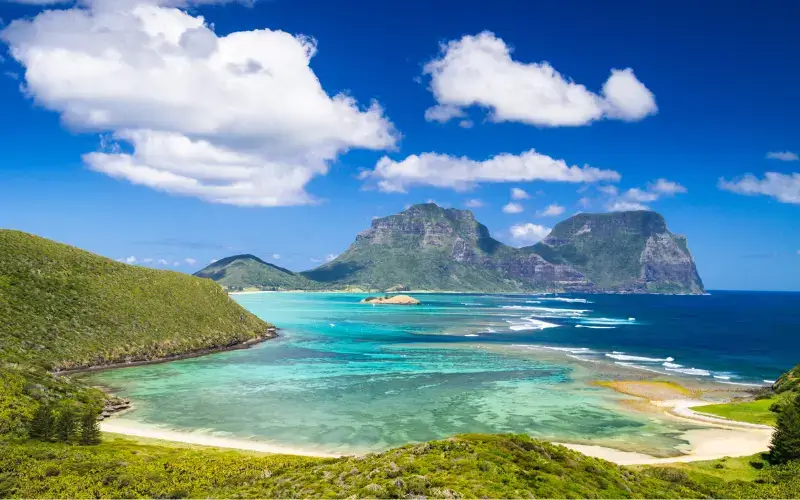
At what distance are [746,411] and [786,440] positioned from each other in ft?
66.8

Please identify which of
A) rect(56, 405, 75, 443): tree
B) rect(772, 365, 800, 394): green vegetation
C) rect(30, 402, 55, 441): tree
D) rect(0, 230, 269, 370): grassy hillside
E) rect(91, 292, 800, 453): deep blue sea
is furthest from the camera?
rect(0, 230, 269, 370): grassy hillside

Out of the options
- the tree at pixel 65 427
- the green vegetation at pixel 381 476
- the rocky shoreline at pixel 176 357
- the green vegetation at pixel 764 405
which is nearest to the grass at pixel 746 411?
the green vegetation at pixel 764 405

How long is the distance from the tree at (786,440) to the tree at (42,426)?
53732mm

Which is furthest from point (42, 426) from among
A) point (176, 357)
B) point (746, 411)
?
point (746, 411)

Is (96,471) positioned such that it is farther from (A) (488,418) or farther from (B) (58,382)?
(A) (488,418)

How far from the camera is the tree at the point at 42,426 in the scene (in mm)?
36688

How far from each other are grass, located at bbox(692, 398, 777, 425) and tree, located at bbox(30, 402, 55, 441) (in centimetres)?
6229

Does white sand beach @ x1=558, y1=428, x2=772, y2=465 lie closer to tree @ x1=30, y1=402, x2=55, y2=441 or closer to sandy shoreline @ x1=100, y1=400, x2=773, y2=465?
sandy shoreline @ x1=100, y1=400, x2=773, y2=465

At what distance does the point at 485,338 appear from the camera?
122 metres

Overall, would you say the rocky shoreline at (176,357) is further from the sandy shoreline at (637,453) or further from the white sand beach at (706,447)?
the white sand beach at (706,447)

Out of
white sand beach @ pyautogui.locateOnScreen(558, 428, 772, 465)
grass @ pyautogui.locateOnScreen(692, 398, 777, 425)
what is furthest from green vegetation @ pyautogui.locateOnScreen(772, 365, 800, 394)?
white sand beach @ pyautogui.locateOnScreen(558, 428, 772, 465)

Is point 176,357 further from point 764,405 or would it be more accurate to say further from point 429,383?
point 764,405

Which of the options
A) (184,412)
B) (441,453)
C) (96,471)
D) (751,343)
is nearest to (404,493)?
(441,453)

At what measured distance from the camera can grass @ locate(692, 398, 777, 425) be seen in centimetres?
5188
